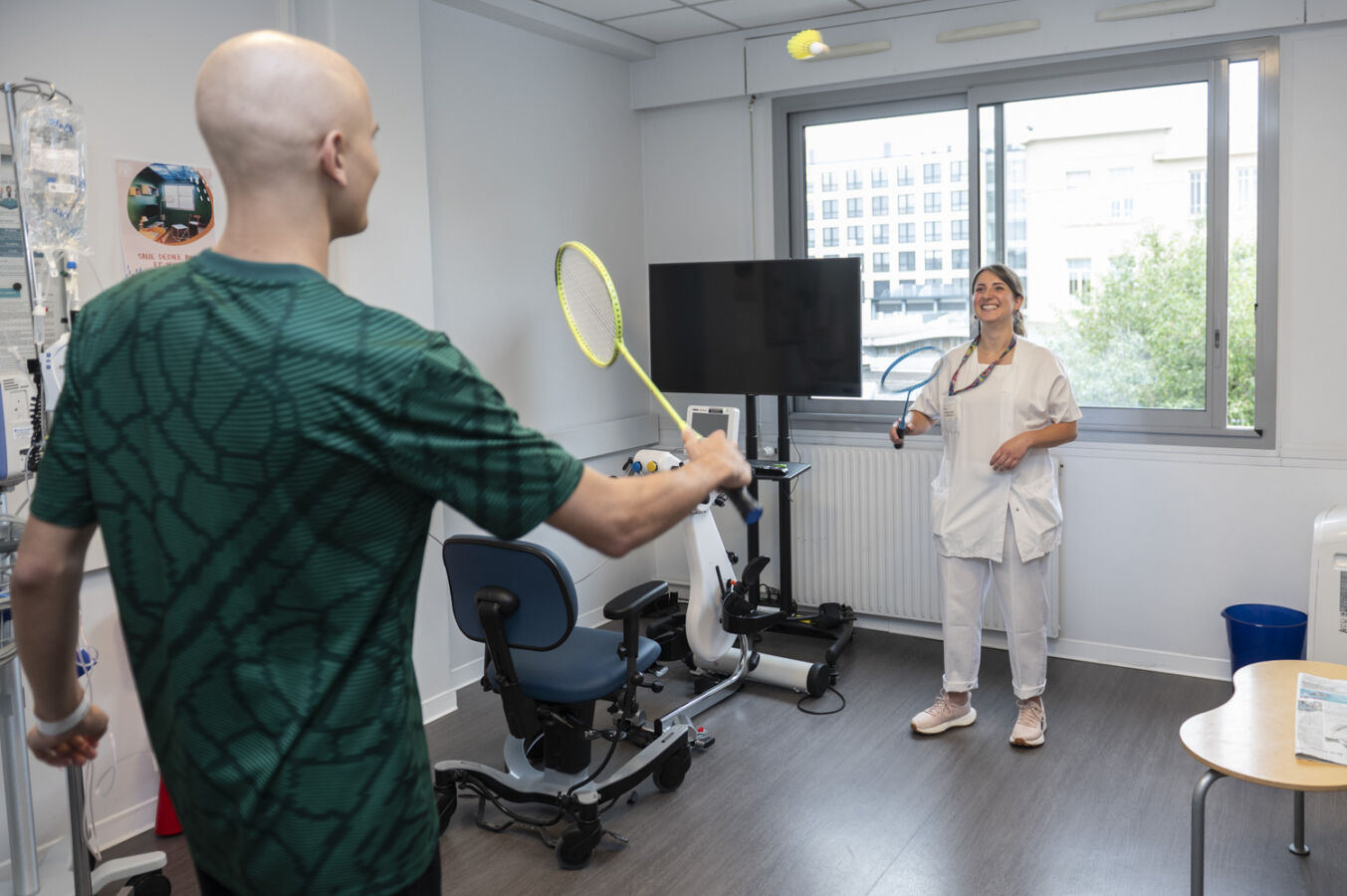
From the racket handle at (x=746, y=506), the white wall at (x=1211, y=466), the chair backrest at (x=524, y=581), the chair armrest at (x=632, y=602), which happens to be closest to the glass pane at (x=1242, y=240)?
the white wall at (x=1211, y=466)

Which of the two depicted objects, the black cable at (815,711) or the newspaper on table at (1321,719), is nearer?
the newspaper on table at (1321,719)

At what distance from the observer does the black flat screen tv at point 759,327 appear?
4.20 meters

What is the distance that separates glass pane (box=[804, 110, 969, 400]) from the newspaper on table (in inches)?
93.0

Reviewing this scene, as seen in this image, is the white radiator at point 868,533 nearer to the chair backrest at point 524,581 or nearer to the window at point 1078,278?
the window at point 1078,278

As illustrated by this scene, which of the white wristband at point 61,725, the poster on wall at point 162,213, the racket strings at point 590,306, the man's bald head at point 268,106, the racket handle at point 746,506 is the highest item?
the poster on wall at point 162,213

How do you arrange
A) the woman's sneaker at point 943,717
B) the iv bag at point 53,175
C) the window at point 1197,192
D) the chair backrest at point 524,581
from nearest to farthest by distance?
the iv bag at point 53,175, the chair backrest at point 524,581, the woman's sneaker at point 943,717, the window at point 1197,192

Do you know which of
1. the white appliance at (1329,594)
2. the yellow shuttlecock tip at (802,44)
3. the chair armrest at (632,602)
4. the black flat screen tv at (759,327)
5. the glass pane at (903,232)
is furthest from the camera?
the glass pane at (903,232)

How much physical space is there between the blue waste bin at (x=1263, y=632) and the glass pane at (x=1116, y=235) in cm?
81

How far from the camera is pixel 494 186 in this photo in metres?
4.27

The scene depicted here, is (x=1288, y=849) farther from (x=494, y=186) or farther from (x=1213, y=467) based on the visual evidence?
(x=494, y=186)

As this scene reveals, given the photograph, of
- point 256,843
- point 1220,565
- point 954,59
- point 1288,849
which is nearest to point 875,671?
point 1220,565

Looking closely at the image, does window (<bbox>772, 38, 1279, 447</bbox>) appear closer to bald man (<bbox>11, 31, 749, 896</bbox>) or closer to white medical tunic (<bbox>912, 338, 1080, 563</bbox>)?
white medical tunic (<bbox>912, 338, 1080, 563</bbox>)

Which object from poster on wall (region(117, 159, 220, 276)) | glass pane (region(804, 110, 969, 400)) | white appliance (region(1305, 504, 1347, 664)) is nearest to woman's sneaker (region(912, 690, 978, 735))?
white appliance (region(1305, 504, 1347, 664))

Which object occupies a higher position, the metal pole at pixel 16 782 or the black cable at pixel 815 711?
the metal pole at pixel 16 782
